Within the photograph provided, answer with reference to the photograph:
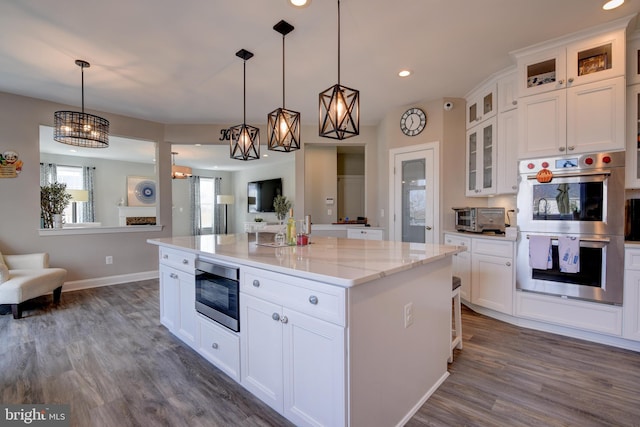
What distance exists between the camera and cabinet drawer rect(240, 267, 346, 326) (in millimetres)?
1280

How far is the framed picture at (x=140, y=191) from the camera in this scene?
828 centimetres

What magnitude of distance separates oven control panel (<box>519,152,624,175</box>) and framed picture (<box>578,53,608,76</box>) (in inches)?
29.0

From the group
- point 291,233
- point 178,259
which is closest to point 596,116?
point 291,233

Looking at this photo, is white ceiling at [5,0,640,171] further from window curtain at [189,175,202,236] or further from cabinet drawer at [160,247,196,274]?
window curtain at [189,175,202,236]

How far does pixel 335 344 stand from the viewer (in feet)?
4.26

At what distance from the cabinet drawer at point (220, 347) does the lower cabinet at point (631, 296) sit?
10.2ft

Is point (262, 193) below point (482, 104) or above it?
below

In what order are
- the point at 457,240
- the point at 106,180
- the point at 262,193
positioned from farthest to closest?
the point at 262,193 → the point at 106,180 → the point at 457,240

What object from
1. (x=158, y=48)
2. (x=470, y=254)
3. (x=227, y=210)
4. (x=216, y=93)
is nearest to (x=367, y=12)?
(x=158, y=48)

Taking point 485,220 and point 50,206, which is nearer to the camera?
point 485,220

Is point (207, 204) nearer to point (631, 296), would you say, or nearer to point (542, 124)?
point (542, 124)

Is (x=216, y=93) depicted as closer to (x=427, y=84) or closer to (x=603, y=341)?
(x=427, y=84)

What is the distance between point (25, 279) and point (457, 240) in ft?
16.2

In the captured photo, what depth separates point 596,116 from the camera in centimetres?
255
